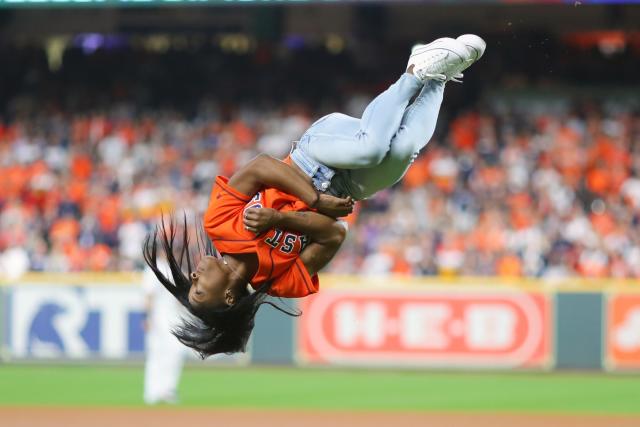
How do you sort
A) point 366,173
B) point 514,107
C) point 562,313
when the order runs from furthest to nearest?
point 514,107, point 562,313, point 366,173

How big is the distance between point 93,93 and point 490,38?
7353 mm

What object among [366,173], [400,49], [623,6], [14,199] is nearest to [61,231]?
[14,199]

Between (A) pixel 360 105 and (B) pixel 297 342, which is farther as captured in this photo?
(A) pixel 360 105

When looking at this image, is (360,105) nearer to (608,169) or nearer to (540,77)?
(540,77)

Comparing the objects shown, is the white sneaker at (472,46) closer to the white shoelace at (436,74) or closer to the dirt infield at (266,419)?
the white shoelace at (436,74)

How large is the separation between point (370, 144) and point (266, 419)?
6.29 metres

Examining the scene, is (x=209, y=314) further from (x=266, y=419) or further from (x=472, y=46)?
(x=266, y=419)

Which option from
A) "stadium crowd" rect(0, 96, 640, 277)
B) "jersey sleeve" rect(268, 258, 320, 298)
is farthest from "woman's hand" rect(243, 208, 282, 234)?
"stadium crowd" rect(0, 96, 640, 277)

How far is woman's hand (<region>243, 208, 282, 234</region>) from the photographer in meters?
6.20

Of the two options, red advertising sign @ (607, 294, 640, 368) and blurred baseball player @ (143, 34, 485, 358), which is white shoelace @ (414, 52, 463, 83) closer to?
blurred baseball player @ (143, 34, 485, 358)

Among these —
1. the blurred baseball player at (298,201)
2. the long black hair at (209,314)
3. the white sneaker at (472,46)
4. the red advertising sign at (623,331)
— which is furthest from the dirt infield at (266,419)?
the white sneaker at (472,46)

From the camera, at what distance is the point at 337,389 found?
14.7 meters

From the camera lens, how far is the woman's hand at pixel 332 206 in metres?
6.38

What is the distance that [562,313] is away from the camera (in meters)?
16.1
